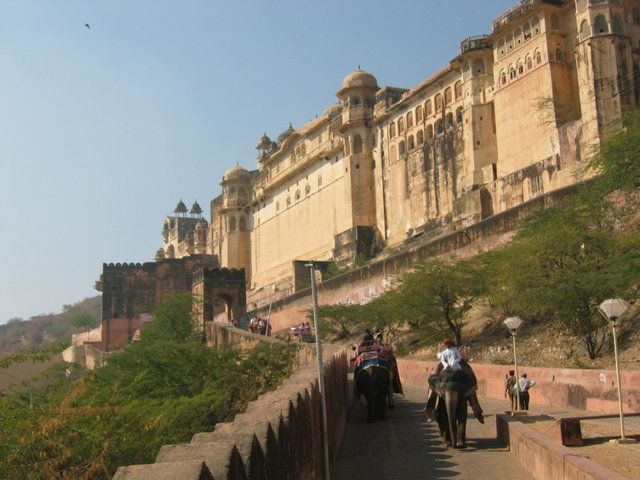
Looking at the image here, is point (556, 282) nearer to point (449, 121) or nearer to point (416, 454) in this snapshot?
point (416, 454)

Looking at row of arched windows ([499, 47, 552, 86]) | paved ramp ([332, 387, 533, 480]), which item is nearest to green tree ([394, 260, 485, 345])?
paved ramp ([332, 387, 533, 480])

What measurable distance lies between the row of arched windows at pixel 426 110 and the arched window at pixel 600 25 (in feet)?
31.2

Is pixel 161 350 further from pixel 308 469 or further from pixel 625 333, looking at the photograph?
pixel 308 469

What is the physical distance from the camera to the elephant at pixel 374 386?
988 cm

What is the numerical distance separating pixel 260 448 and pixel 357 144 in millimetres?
41047

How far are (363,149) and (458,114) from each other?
857 centimetres

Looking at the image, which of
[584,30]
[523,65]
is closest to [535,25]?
[523,65]

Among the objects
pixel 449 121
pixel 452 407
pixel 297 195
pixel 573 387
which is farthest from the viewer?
pixel 297 195

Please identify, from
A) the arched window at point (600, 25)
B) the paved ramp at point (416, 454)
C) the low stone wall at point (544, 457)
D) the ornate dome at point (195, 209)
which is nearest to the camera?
the low stone wall at point (544, 457)

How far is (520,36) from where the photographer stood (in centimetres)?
3083

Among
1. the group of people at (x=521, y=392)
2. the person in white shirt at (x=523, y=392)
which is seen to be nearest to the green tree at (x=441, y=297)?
the group of people at (x=521, y=392)

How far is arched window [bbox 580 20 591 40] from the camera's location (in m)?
27.1

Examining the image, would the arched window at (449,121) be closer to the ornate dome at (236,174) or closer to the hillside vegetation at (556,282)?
the hillside vegetation at (556,282)

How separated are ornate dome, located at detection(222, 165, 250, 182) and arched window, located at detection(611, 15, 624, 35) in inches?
1522
